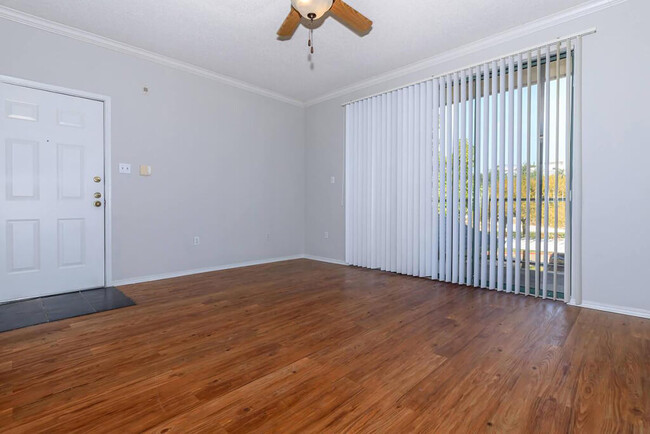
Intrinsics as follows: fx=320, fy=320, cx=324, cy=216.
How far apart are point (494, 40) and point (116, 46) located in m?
4.34

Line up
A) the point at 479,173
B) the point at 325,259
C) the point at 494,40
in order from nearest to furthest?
1. the point at 494,40
2. the point at 479,173
3. the point at 325,259

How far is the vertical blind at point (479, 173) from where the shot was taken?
10.6 feet

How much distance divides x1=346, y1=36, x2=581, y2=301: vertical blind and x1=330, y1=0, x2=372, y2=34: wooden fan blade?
66.6 inches

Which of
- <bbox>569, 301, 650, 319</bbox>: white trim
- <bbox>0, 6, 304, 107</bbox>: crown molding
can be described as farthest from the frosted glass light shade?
<bbox>569, 301, 650, 319</bbox>: white trim

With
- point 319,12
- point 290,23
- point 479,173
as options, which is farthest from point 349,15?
point 479,173

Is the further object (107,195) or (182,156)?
(182,156)

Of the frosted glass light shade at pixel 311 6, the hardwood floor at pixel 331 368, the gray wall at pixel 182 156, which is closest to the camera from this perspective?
the hardwood floor at pixel 331 368

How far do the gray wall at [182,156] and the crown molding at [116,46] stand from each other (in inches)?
2.3

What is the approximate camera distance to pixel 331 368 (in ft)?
6.27

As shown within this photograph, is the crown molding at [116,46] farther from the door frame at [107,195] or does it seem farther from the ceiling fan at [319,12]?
the ceiling fan at [319,12]

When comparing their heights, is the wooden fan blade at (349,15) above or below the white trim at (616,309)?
above

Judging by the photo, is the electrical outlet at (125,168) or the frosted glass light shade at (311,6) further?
the electrical outlet at (125,168)

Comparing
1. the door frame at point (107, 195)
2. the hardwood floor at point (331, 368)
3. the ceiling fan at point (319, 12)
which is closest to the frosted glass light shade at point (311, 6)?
the ceiling fan at point (319, 12)

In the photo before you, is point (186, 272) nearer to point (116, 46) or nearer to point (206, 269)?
point (206, 269)
